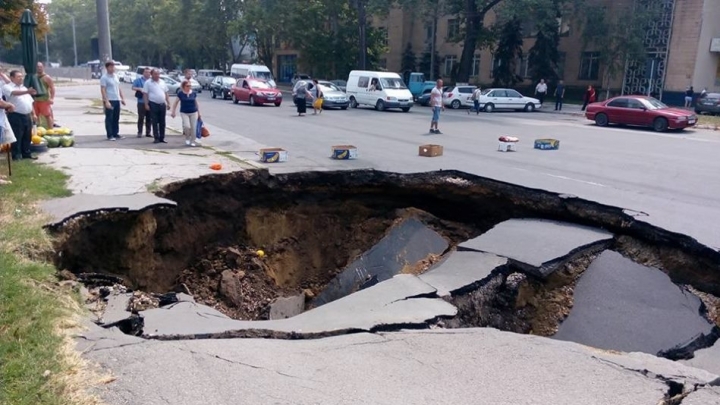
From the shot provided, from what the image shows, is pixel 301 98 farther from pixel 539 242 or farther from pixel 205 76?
pixel 205 76

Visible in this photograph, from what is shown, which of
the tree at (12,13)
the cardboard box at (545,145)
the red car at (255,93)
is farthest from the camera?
the red car at (255,93)

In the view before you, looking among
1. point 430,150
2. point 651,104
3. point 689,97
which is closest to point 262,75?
point 651,104

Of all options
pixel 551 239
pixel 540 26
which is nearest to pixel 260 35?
pixel 540 26

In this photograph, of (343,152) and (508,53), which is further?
(508,53)

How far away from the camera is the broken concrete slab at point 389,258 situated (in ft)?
27.6

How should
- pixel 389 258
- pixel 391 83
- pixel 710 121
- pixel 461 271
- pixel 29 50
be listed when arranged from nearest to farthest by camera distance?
pixel 461 271 < pixel 389 258 < pixel 29 50 < pixel 710 121 < pixel 391 83

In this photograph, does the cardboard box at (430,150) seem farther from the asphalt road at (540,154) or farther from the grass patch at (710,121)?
the grass patch at (710,121)

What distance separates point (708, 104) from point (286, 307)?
30.7 m

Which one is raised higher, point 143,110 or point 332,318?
point 143,110

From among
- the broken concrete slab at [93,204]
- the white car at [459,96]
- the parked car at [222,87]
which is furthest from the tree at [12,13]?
the white car at [459,96]

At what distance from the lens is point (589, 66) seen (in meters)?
42.8

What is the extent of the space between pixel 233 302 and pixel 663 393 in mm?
5804

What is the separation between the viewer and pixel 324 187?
1034 centimetres

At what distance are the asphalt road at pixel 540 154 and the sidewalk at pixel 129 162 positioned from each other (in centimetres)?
108
